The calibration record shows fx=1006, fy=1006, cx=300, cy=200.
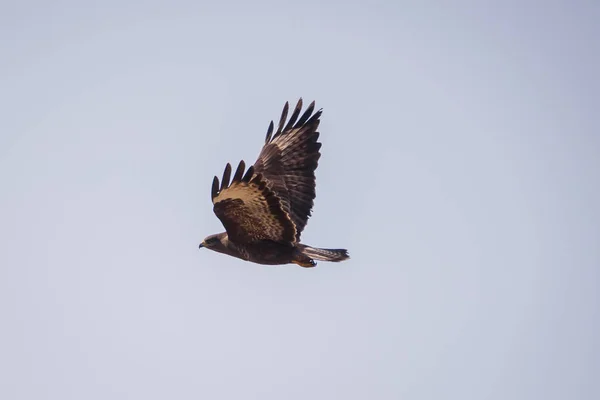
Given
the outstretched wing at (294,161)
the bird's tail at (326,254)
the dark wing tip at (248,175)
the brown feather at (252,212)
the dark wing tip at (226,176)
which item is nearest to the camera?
the dark wing tip at (226,176)

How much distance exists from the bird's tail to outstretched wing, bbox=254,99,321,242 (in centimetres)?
52

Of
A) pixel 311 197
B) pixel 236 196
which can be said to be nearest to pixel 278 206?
pixel 236 196

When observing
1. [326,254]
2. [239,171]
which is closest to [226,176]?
[239,171]

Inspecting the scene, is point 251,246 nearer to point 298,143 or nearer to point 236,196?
point 236,196

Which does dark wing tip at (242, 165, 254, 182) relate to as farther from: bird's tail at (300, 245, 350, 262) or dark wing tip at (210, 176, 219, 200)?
bird's tail at (300, 245, 350, 262)

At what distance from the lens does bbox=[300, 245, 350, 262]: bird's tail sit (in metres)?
12.6

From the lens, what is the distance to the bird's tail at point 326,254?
12.6 m

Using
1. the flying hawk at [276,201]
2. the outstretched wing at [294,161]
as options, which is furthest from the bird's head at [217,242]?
the outstretched wing at [294,161]

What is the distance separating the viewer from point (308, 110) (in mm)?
13727

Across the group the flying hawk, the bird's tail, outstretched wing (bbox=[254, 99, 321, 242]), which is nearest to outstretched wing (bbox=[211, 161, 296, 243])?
the flying hawk

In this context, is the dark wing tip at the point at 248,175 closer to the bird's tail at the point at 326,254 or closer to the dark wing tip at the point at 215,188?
the dark wing tip at the point at 215,188

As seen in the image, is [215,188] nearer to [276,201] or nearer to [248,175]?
[248,175]

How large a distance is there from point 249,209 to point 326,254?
4.09 ft

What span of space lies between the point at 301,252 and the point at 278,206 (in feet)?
2.71
